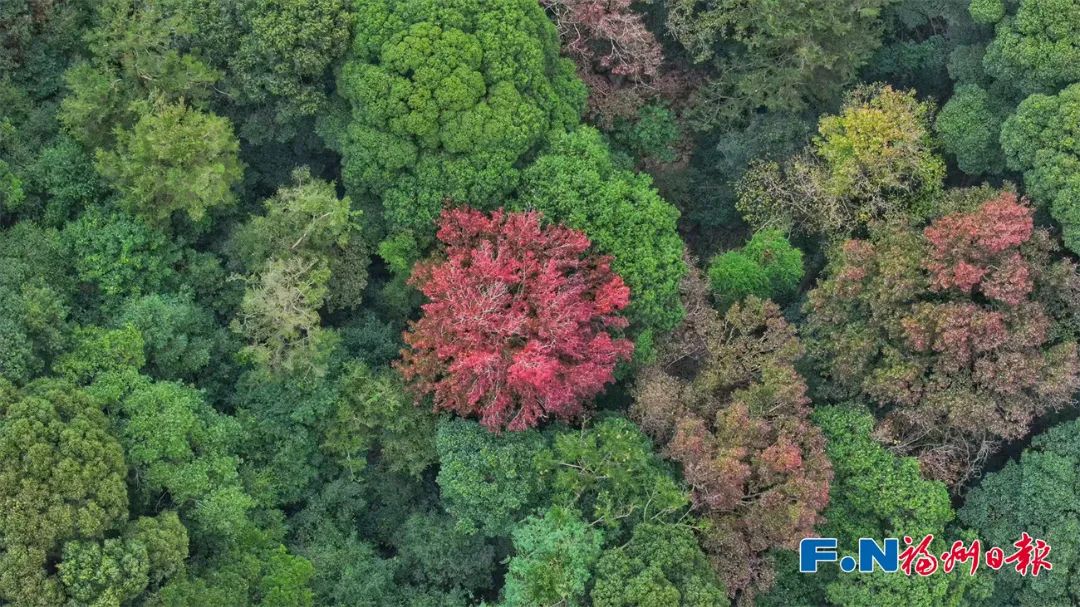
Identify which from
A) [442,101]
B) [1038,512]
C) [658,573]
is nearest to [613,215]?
[442,101]

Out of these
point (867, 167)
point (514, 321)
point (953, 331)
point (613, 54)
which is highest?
point (867, 167)

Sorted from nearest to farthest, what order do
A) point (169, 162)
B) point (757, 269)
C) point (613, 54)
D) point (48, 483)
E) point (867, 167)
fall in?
point (48, 483)
point (169, 162)
point (867, 167)
point (757, 269)
point (613, 54)

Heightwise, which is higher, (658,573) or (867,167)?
(867,167)

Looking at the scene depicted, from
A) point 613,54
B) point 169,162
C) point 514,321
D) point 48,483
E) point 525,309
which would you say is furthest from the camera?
point 613,54

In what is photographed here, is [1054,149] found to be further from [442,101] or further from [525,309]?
[442,101]

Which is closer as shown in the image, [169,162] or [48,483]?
[48,483]

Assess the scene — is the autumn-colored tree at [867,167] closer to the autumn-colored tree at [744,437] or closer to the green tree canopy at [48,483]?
the autumn-colored tree at [744,437]

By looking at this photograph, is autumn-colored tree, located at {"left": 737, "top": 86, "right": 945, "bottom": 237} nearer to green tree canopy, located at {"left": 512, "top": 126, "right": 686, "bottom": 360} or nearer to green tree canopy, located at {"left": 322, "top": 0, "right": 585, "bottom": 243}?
green tree canopy, located at {"left": 512, "top": 126, "right": 686, "bottom": 360}

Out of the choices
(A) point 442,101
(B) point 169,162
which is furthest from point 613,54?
(B) point 169,162
